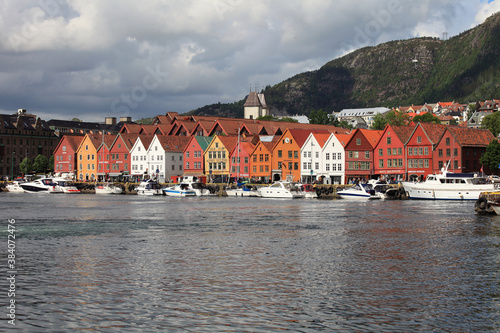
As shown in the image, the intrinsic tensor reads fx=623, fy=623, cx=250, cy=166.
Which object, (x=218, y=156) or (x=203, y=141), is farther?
(x=203, y=141)

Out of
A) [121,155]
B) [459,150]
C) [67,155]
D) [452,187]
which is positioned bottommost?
[452,187]

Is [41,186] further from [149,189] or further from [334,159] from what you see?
[334,159]

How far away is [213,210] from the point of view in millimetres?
71312

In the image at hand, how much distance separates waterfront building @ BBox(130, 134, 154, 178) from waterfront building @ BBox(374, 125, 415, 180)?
5714cm

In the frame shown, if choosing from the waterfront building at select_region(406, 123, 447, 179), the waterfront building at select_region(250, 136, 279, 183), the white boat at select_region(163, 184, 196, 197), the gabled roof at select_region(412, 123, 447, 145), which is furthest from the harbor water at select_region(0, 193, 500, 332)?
the waterfront building at select_region(250, 136, 279, 183)

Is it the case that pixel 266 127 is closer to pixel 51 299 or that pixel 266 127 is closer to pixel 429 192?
pixel 429 192

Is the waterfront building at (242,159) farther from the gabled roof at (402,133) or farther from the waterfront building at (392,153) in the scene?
the gabled roof at (402,133)

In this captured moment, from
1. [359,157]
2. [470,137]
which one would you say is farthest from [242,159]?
[470,137]

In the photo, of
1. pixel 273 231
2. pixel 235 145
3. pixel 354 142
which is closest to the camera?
pixel 273 231

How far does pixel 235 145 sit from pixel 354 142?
29446mm

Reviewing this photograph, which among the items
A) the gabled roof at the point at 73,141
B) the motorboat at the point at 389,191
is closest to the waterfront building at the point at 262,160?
the motorboat at the point at 389,191

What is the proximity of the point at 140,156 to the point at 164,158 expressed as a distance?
819 centimetres

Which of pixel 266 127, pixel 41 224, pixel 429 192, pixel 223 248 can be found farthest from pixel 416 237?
pixel 266 127

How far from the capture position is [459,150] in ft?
366
